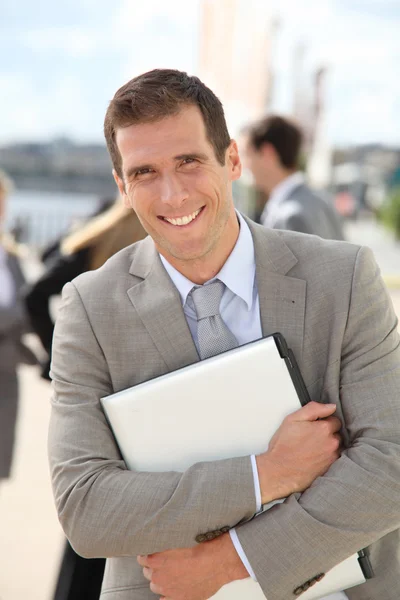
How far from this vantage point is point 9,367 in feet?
13.1

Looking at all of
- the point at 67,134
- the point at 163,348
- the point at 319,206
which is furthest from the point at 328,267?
the point at 67,134

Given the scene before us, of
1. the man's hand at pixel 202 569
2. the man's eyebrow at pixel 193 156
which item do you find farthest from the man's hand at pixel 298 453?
the man's eyebrow at pixel 193 156

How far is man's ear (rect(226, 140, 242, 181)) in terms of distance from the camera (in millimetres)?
1830

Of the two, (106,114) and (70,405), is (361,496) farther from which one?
(106,114)

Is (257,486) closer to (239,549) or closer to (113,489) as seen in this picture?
(239,549)

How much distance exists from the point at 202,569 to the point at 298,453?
31cm

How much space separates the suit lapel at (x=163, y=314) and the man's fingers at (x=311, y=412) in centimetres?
27

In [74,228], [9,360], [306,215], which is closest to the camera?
[74,228]

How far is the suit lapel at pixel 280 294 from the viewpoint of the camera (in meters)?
1.66

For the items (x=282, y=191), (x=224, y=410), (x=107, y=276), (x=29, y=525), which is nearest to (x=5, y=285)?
(x=29, y=525)

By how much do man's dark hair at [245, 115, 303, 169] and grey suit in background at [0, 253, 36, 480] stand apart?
165 cm

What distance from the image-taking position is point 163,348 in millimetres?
1683

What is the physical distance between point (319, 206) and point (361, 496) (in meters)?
2.60

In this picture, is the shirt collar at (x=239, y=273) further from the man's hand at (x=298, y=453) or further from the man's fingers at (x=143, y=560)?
the man's fingers at (x=143, y=560)
